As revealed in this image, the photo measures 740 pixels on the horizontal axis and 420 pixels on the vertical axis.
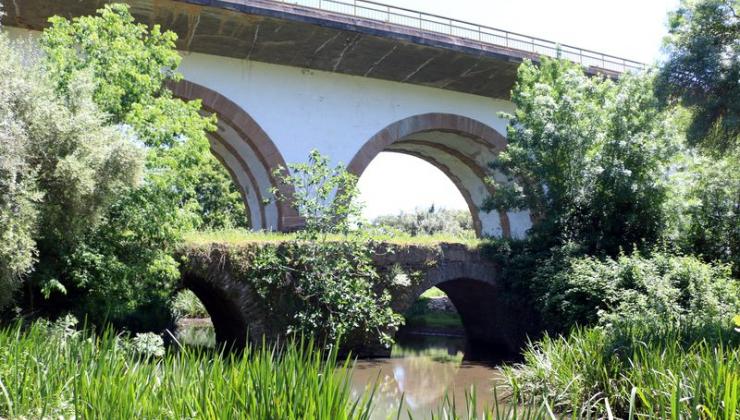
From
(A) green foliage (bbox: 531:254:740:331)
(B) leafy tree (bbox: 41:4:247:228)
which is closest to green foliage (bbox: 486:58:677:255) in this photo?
(A) green foliage (bbox: 531:254:740:331)

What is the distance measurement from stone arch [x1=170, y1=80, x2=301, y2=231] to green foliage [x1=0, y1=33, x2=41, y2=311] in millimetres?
6266

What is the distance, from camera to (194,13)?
12305 millimetres

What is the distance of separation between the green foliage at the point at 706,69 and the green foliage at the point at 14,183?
9.27 m

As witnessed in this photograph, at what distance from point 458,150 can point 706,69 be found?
892 cm

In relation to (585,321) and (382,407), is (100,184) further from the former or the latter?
(585,321)

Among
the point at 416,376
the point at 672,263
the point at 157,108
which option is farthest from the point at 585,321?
the point at 157,108

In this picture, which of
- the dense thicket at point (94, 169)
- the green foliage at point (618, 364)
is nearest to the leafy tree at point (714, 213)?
the green foliage at point (618, 364)

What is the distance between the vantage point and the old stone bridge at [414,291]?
10.6 m

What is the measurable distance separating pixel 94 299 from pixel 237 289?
10.1ft

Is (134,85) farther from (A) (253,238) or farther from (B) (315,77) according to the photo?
(B) (315,77)

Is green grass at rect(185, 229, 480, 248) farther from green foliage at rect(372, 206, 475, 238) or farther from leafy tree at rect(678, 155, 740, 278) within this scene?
green foliage at rect(372, 206, 475, 238)

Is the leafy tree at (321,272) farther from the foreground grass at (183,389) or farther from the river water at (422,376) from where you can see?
the foreground grass at (183,389)

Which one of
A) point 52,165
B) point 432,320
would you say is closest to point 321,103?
point 432,320

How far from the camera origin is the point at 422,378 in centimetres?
1131
